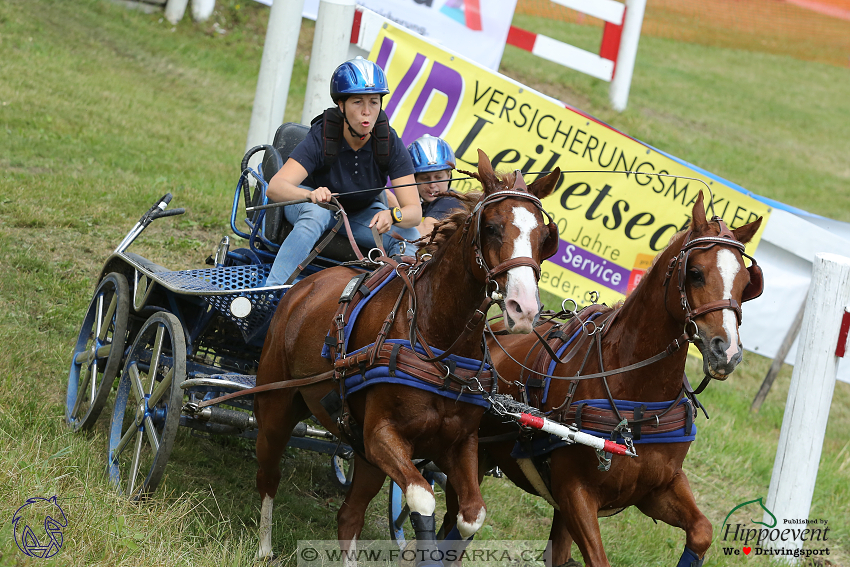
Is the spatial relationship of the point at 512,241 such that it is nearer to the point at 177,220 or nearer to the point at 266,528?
the point at 266,528

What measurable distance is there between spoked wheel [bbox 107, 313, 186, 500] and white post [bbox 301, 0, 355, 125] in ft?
9.37

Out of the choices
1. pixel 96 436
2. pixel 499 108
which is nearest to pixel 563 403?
pixel 96 436

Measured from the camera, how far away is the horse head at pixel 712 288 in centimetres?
343

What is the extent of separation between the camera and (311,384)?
4285mm

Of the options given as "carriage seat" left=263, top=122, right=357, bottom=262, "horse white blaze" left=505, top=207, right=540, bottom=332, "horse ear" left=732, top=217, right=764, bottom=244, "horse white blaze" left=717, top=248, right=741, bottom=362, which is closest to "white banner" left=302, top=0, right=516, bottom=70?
"carriage seat" left=263, top=122, right=357, bottom=262

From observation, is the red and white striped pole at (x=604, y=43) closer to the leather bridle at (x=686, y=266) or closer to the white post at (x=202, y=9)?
the white post at (x=202, y=9)

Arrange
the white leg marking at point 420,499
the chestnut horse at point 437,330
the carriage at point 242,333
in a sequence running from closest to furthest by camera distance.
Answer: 1. the chestnut horse at point 437,330
2. the white leg marking at point 420,499
3. the carriage at point 242,333

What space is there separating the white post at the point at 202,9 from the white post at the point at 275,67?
9645 millimetres

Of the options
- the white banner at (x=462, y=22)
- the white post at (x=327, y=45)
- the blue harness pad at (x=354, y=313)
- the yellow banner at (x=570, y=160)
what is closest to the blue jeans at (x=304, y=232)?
the blue harness pad at (x=354, y=313)

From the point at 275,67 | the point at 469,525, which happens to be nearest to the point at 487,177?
the point at 469,525

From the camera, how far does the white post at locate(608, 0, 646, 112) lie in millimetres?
14266

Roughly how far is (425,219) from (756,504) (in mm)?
3492

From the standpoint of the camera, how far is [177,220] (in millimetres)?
8969

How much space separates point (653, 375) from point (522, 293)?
1070mm
